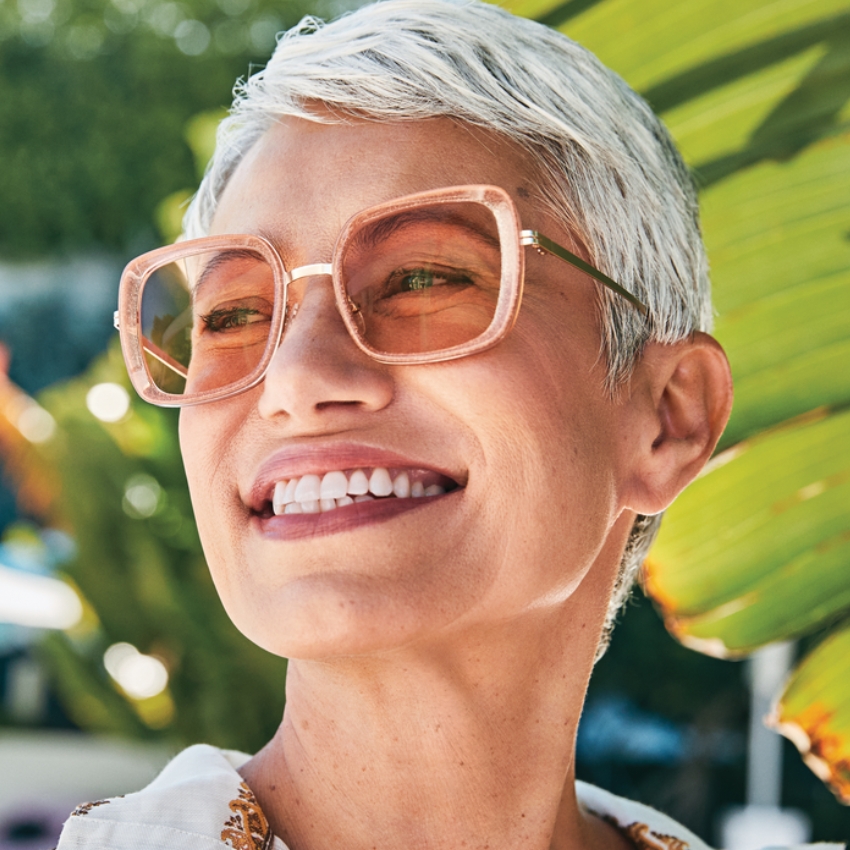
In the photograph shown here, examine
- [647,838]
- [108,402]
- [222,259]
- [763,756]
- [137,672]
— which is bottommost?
[763,756]

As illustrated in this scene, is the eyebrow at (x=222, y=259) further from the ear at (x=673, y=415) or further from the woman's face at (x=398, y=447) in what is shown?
the ear at (x=673, y=415)

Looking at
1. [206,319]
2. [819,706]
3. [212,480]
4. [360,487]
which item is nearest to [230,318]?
[206,319]

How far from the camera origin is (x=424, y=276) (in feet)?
4.05

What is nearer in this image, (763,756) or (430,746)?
(430,746)

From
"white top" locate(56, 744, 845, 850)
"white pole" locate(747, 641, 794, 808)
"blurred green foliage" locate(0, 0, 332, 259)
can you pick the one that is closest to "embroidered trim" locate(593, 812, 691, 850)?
"white top" locate(56, 744, 845, 850)

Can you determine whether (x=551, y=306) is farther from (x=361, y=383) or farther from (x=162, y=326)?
(x=162, y=326)

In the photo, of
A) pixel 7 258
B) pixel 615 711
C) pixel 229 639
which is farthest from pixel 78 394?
pixel 7 258

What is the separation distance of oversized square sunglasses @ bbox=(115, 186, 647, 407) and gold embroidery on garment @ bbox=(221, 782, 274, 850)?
0.50m

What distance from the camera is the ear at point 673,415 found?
143 centimetres

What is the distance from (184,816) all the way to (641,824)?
29.1 inches

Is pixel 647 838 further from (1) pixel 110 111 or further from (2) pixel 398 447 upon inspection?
(1) pixel 110 111

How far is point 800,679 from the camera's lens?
1997mm

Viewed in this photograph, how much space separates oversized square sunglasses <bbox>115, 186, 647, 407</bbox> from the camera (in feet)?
3.94

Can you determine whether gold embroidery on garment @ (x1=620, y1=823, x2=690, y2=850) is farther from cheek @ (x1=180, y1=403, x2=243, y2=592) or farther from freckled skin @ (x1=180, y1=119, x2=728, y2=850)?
cheek @ (x1=180, y1=403, x2=243, y2=592)
